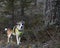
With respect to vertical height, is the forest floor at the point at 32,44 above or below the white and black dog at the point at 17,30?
below

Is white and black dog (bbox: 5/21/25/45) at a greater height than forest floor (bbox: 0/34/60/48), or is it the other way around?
white and black dog (bbox: 5/21/25/45)

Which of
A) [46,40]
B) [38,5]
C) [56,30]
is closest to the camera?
[46,40]

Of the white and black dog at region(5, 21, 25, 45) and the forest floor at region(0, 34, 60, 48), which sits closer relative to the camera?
the forest floor at region(0, 34, 60, 48)

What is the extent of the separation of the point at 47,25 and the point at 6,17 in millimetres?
1884

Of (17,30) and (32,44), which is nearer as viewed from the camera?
(17,30)

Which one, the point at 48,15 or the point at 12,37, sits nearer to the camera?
the point at 12,37

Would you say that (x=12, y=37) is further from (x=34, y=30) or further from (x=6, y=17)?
(x=6, y=17)

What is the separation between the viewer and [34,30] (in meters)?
8.38

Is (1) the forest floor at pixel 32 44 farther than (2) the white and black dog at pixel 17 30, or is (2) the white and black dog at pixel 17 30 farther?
(2) the white and black dog at pixel 17 30

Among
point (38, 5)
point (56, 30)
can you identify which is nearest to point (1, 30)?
point (56, 30)

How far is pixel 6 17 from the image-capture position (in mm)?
9773

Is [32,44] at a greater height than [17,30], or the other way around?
[17,30]

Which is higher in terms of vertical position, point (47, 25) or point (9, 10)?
point (9, 10)

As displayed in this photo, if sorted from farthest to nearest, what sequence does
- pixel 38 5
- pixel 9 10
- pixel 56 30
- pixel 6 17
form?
1. pixel 38 5
2. pixel 6 17
3. pixel 9 10
4. pixel 56 30
